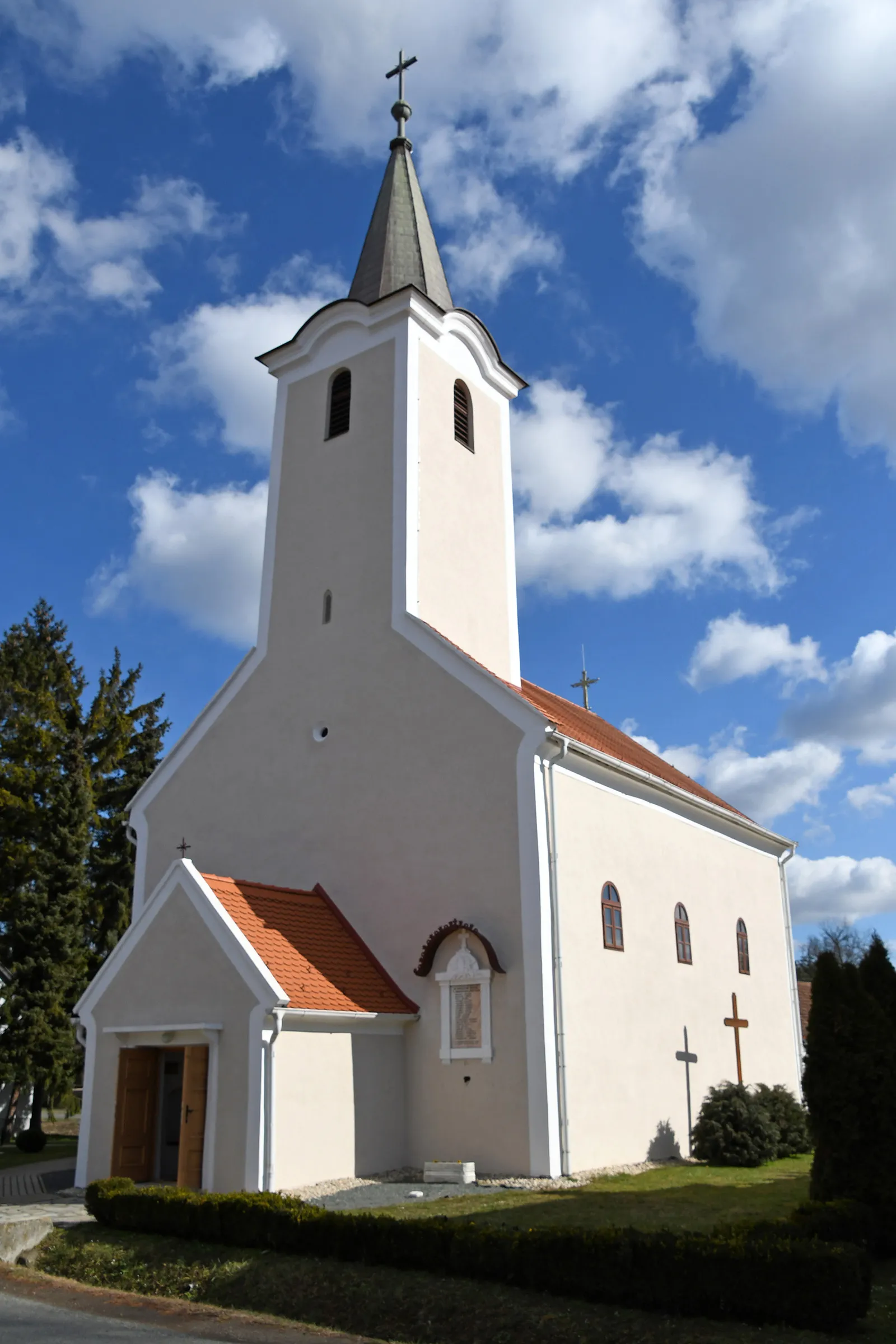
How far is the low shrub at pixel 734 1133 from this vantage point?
17844mm

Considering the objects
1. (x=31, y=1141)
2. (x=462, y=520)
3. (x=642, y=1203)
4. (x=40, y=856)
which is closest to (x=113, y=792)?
(x=40, y=856)

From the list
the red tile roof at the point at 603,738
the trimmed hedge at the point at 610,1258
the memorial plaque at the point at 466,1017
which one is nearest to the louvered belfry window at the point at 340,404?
the red tile roof at the point at 603,738

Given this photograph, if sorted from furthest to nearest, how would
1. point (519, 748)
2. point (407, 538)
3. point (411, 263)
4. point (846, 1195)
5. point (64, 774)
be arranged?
1. point (64, 774)
2. point (411, 263)
3. point (407, 538)
4. point (519, 748)
5. point (846, 1195)

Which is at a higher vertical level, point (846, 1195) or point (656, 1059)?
point (656, 1059)

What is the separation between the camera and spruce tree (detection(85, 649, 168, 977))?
35594 millimetres

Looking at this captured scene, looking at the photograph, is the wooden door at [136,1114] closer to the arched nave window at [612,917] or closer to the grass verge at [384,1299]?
the grass verge at [384,1299]

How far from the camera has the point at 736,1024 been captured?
21766 mm

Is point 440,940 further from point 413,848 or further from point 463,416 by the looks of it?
point 463,416

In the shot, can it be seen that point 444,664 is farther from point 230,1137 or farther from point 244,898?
point 230,1137

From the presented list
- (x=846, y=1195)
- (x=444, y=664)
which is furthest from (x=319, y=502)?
(x=846, y=1195)

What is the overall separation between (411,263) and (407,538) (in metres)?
7.19

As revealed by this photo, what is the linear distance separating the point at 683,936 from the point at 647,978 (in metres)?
2.24

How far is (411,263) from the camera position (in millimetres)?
23141

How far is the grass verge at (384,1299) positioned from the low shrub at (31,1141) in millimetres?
14414
